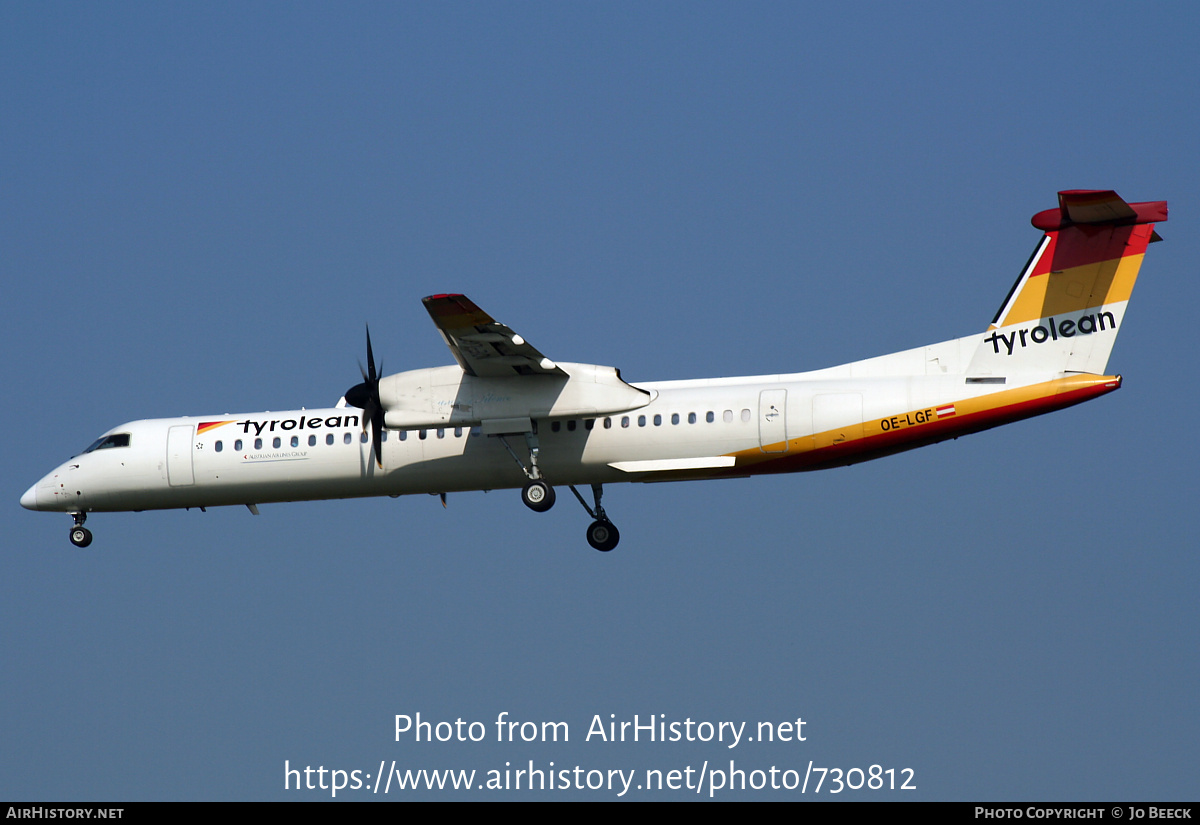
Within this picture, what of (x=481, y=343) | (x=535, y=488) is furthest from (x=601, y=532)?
(x=481, y=343)

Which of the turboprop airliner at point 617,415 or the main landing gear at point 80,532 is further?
the main landing gear at point 80,532

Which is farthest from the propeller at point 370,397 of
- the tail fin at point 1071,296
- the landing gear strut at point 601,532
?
the tail fin at point 1071,296

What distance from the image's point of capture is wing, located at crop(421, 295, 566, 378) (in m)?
22.3

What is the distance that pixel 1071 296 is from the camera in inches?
896

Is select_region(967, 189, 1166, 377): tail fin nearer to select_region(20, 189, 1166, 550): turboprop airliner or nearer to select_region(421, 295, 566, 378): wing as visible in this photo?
select_region(20, 189, 1166, 550): turboprop airliner

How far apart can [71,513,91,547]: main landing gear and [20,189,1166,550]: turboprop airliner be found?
0.53 m

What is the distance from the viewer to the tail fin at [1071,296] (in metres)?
22.3

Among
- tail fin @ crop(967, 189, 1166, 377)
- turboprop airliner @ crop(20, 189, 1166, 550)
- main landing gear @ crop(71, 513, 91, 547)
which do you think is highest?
tail fin @ crop(967, 189, 1166, 377)

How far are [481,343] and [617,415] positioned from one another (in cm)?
276

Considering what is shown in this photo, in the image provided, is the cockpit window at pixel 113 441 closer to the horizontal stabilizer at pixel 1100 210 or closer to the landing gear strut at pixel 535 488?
the landing gear strut at pixel 535 488

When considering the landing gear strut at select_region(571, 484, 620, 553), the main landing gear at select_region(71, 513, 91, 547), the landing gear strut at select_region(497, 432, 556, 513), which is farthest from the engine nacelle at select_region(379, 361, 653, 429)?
the main landing gear at select_region(71, 513, 91, 547)

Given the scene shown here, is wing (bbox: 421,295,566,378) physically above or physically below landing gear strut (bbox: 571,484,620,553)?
above

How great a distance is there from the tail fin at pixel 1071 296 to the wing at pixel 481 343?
7.39 meters

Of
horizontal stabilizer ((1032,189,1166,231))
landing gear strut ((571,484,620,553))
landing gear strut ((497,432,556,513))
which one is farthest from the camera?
landing gear strut ((571,484,620,553))
